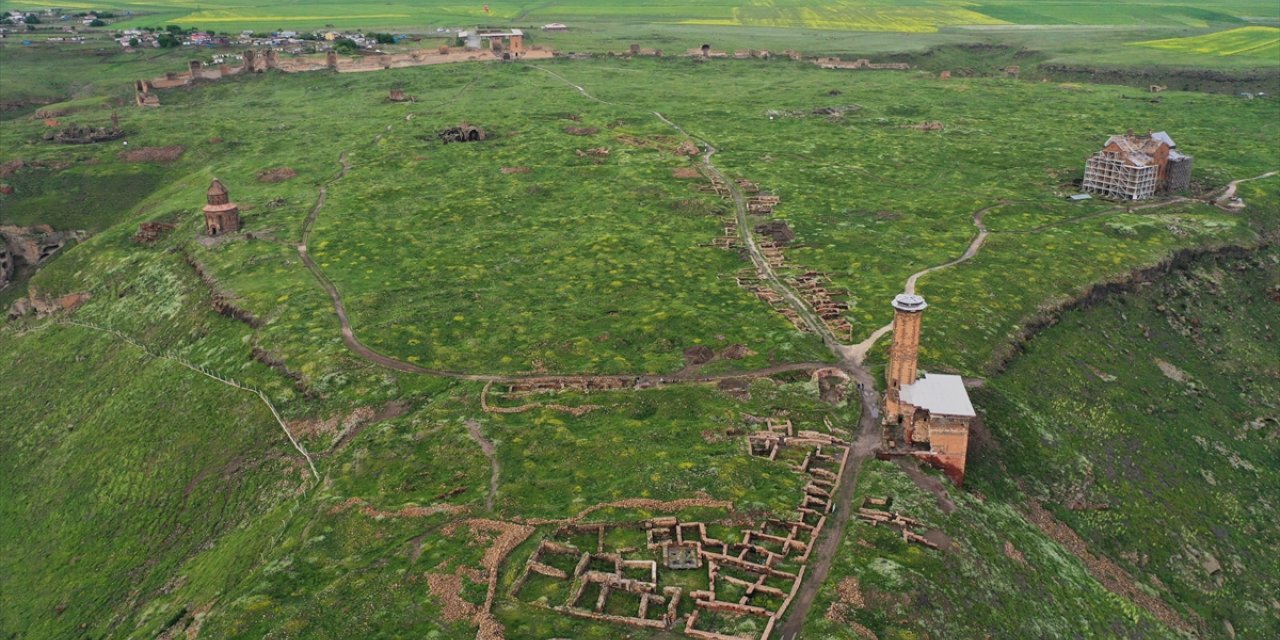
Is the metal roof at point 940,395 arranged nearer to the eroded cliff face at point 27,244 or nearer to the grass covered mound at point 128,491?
the grass covered mound at point 128,491

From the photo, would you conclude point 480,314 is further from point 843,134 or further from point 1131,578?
point 843,134

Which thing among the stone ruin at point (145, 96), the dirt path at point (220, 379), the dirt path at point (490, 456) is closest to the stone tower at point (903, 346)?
the dirt path at point (490, 456)

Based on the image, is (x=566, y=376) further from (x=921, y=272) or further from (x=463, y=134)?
(x=463, y=134)

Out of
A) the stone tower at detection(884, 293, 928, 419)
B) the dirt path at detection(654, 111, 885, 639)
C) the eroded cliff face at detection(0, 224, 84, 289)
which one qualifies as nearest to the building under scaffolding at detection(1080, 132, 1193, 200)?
the dirt path at detection(654, 111, 885, 639)

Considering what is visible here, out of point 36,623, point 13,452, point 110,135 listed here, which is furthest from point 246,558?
point 110,135

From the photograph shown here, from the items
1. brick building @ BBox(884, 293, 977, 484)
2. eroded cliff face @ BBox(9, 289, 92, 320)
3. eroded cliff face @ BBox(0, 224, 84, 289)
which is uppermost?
brick building @ BBox(884, 293, 977, 484)

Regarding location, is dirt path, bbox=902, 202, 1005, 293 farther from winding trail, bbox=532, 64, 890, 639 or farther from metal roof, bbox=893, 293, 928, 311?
metal roof, bbox=893, 293, 928, 311
